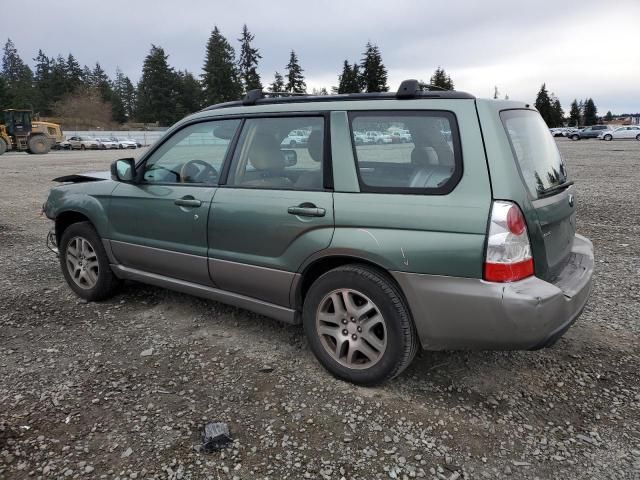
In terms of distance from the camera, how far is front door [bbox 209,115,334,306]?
10.2ft

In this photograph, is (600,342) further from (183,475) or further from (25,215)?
(25,215)

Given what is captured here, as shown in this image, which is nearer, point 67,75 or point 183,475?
point 183,475

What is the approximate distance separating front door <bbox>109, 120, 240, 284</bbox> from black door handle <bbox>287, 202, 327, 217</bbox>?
770 millimetres

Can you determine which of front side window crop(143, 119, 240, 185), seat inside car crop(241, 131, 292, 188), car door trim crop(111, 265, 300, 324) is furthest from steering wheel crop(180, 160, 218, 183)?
car door trim crop(111, 265, 300, 324)

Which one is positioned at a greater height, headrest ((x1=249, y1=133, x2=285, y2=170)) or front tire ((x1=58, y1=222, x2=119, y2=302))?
headrest ((x1=249, y1=133, x2=285, y2=170))

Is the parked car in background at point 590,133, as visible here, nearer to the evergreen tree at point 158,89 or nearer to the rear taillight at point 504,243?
the rear taillight at point 504,243

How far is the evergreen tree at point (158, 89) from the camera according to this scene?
86.4 meters

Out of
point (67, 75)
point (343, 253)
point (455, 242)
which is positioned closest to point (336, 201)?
point (343, 253)

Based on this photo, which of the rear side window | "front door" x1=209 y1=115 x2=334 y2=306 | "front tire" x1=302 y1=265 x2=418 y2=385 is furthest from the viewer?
"front door" x1=209 y1=115 x2=334 y2=306

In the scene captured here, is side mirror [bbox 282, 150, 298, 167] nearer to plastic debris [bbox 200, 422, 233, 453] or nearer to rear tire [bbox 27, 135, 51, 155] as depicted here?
plastic debris [bbox 200, 422, 233, 453]

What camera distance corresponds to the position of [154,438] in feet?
8.64

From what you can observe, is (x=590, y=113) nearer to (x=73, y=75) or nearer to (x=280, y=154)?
(x=73, y=75)

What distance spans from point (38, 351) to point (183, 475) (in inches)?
74.0

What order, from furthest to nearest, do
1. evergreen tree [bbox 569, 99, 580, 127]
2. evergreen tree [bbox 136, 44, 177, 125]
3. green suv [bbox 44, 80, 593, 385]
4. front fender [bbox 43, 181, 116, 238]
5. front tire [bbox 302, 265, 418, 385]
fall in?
1. evergreen tree [bbox 569, 99, 580, 127]
2. evergreen tree [bbox 136, 44, 177, 125]
3. front fender [bbox 43, 181, 116, 238]
4. front tire [bbox 302, 265, 418, 385]
5. green suv [bbox 44, 80, 593, 385]
